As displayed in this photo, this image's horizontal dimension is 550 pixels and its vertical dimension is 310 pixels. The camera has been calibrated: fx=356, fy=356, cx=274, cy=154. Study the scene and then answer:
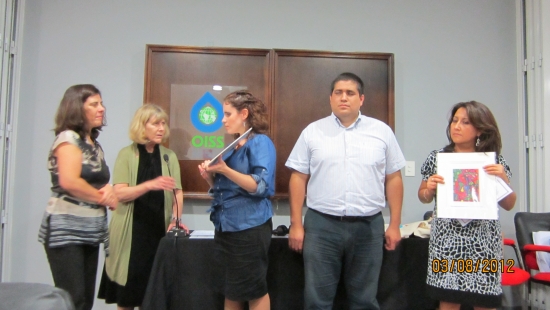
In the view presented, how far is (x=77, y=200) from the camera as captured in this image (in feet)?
5.22

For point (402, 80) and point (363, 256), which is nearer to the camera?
point (363, 256)

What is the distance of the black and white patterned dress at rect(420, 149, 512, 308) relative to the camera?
1626mm

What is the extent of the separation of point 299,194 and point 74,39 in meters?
2.23

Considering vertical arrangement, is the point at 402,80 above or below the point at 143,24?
below

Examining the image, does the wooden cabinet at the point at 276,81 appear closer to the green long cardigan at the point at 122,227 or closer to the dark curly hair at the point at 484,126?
the green long cardigan at the point at 122,227

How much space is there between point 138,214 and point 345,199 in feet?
3.94

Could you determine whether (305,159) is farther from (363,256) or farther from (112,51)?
(112,51)

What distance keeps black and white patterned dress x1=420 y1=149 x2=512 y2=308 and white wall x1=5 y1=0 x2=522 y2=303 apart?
4.10 ft

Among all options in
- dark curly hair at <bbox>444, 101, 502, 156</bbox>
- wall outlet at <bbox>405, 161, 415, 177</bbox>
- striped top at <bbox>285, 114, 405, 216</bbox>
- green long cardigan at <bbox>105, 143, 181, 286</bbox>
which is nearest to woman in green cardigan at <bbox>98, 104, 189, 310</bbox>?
green long cardigan at <bbox>105, 143, 181, 286</bbox>

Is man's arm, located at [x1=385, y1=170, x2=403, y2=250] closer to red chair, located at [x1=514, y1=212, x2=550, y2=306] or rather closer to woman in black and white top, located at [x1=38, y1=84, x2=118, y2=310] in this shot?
red chair, located at [x1=514, y1=212, x2=550, y2=306]

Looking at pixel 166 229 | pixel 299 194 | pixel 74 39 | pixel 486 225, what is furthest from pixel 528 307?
pixel 74 39

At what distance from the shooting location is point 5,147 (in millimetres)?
2586

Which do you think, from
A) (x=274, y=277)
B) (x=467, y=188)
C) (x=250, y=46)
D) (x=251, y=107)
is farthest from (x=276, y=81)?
(x=467, y=188)
